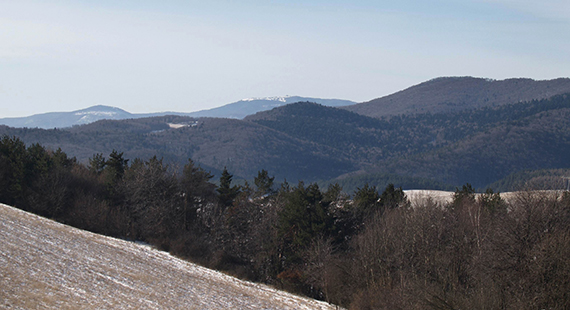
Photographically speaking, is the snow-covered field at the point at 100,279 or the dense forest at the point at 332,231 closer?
the dense forest at the point at 332,231

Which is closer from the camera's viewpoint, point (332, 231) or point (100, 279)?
point (100, 279)

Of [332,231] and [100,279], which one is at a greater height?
[332,231]

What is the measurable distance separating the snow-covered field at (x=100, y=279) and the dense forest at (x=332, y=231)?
23.7 feet

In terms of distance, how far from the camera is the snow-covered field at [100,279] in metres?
26.3

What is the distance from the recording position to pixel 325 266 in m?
40.1

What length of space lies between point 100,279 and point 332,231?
Result: 85.1ft

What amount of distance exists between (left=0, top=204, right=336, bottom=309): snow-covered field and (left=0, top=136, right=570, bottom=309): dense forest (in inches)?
284

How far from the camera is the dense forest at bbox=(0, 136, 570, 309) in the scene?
82.6 feet

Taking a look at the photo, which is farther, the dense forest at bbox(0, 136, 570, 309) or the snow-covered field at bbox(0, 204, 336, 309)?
the snow-covered field at bbox(0, 204, 336, 309)

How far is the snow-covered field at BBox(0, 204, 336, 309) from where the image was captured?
26.3 meters

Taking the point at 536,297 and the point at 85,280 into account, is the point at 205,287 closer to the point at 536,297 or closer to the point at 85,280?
the point at 85,280

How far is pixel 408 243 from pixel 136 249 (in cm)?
2255

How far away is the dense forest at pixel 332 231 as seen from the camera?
25.2 m

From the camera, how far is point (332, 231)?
50344 millimetres
